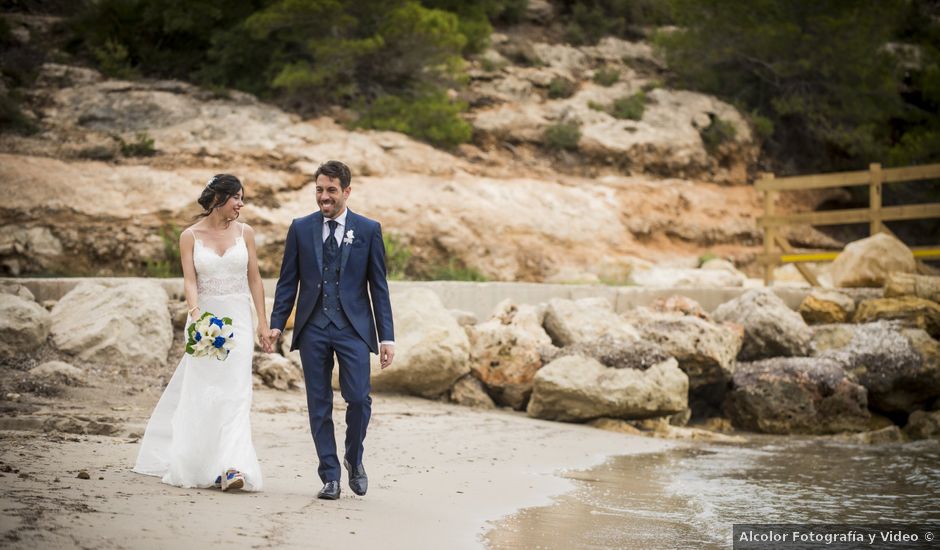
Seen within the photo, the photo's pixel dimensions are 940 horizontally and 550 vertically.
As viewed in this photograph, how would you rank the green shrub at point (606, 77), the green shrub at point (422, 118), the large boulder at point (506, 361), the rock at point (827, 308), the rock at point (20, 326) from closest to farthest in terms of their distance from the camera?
the rock at point (20, 326)
the large boulder at point (506, 361)
the rock at point (827, 308)
the green shrub at point (422, 118)
the green shrub at point (606, 77)

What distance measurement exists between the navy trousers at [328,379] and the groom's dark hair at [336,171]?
2.57 feet

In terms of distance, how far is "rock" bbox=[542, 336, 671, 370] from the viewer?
33.0 ft

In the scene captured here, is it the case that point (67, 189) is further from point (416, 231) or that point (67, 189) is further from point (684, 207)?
point (684, 207)

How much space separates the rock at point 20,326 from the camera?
860cm

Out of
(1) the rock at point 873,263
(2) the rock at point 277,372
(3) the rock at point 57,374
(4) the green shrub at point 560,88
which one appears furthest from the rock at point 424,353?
(4) the green shrub at point 560,88

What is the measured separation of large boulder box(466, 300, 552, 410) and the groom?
5.02 metres

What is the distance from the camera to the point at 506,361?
10398 mm

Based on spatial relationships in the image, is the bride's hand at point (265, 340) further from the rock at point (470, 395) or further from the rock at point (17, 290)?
the rock at point (17, 290)

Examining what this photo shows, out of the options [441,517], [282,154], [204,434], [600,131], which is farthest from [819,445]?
[600,131]

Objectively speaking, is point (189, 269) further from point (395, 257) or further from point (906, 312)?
point (906, 312)

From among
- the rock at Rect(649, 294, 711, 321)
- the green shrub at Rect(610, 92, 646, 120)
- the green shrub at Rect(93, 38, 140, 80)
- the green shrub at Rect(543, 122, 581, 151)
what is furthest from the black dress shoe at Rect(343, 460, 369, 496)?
the green shrub at Rect(610, 92, 646, 120)

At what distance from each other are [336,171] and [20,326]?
4.80 metres

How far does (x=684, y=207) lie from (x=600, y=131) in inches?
87.0

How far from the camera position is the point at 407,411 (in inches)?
362
